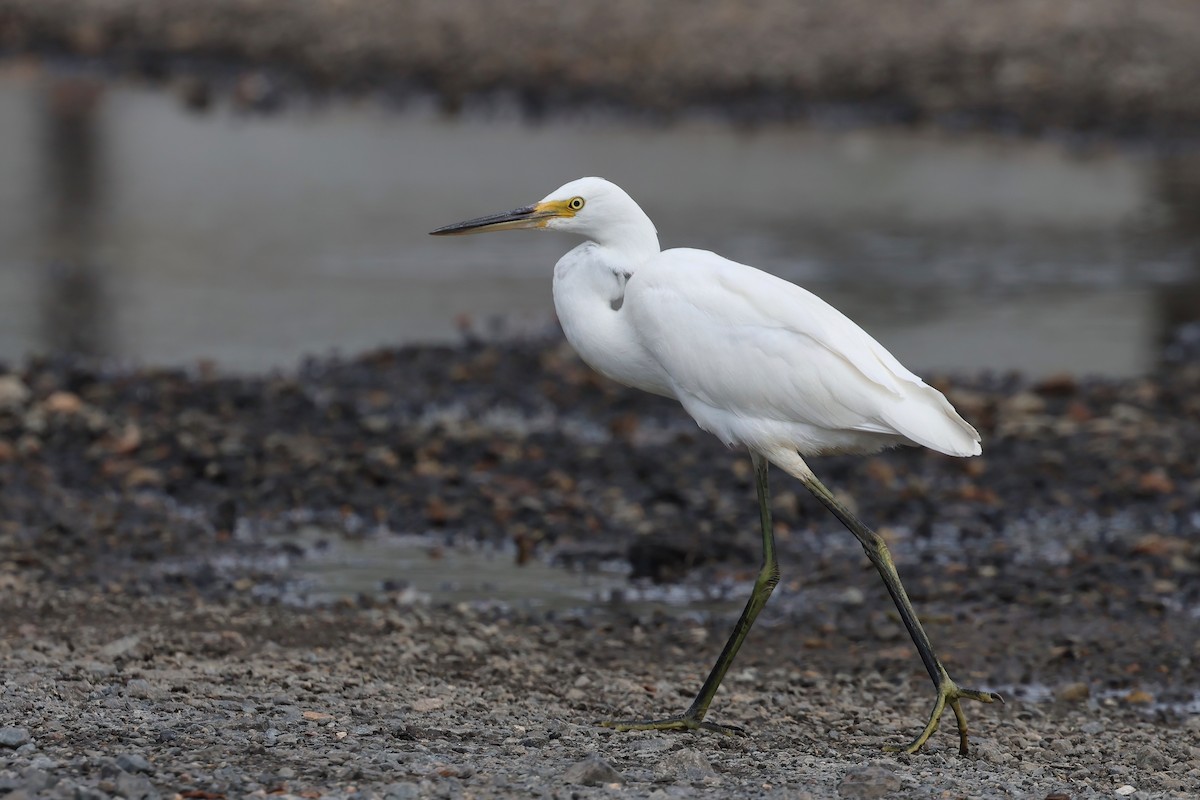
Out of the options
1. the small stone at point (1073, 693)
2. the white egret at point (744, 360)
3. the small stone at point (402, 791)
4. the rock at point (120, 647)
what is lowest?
the small stone at point (1073, 693)

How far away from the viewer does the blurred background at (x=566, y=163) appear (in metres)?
13.9

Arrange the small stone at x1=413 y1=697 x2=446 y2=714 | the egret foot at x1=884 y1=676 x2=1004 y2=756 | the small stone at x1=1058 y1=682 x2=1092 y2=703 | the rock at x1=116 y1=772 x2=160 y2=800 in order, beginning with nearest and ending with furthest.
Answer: the rock at x1=116 y1=772 x2=160 y2=800
the egret foot at x1=884 y1=676 x2=1004 y2=756
the small stone at x1=413 y1=697 x2=446 y2=714
the small stone at x1=1058 y1=682 x2=1092 y2=703

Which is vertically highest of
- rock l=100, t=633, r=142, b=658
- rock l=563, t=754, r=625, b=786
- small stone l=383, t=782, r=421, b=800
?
small stone l=383, t=782, r=421, b=800

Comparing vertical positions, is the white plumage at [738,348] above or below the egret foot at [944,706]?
above

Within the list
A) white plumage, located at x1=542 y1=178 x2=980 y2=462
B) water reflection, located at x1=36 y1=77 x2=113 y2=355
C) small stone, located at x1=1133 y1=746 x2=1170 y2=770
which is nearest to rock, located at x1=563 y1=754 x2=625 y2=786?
white plumage, located at x1=542 y1=178 x2=980 y2=462

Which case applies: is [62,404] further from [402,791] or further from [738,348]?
[402,791]

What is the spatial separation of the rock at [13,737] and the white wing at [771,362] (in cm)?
242

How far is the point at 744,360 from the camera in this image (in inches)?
219

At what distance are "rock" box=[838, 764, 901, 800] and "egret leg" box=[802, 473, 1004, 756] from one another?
58cm

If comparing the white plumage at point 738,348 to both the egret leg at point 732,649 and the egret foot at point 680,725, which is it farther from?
the egret foot at point 680,725

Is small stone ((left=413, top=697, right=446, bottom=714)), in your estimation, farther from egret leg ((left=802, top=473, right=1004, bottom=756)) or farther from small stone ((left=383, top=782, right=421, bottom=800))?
egret leg ((left=802, top=473, right=1004, bottom=756))

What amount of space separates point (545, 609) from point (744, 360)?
2.18 m

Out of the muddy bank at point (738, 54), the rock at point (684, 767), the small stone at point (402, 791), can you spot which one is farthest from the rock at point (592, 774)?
the muddy bank at point (738, 54)

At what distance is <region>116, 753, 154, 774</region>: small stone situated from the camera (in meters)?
4.45
